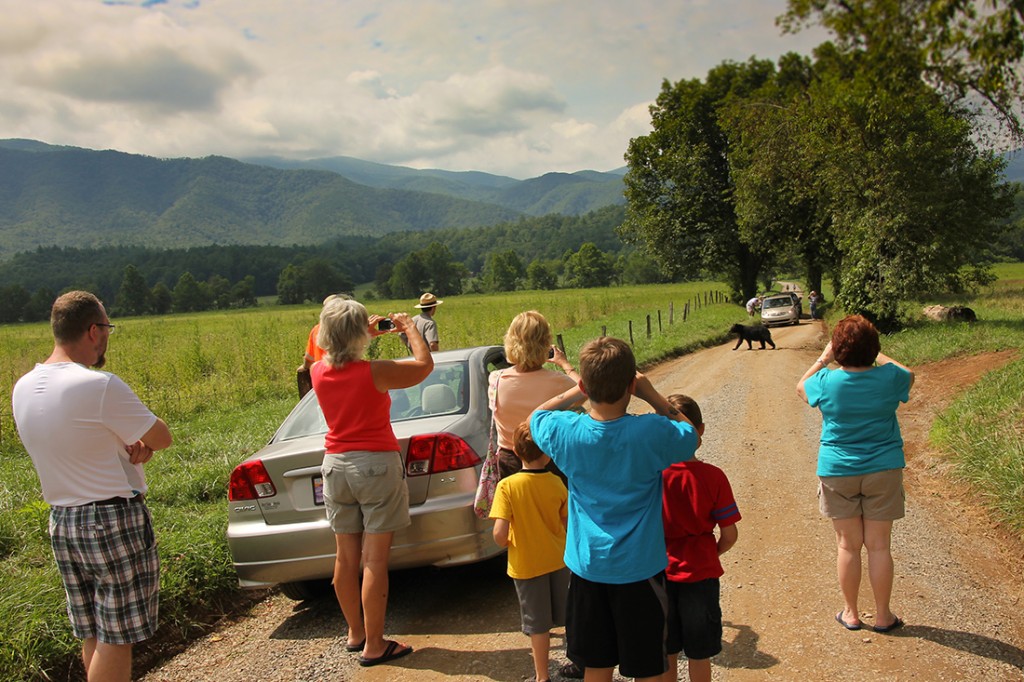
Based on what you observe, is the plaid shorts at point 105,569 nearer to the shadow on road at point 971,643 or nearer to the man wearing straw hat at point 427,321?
the shadow on road at point 971,643

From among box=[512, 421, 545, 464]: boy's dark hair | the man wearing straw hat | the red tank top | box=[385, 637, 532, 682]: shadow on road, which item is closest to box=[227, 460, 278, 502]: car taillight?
the red tank top

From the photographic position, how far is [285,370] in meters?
17.7

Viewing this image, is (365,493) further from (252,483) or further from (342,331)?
(252,483)

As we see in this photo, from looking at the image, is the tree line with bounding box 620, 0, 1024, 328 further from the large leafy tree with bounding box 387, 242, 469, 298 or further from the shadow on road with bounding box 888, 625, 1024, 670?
the large leafy tree with bounding box 387, 242, 469, 298

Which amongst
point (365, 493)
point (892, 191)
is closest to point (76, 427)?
point (365, 493)

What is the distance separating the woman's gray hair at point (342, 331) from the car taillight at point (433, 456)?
87cm

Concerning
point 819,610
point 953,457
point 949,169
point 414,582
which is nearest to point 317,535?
point 414,582

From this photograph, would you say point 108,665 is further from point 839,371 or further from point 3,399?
point 3,399

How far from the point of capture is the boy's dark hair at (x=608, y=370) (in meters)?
2.79

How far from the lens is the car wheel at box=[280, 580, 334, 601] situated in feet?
17.1

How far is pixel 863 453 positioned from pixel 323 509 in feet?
10.6

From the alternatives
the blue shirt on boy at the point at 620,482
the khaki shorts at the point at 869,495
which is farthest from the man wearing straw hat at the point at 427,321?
the blue shirt on boy at the point at 620,482

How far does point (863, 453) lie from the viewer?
415cm

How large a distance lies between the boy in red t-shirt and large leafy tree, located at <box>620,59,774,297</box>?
36790 mm
